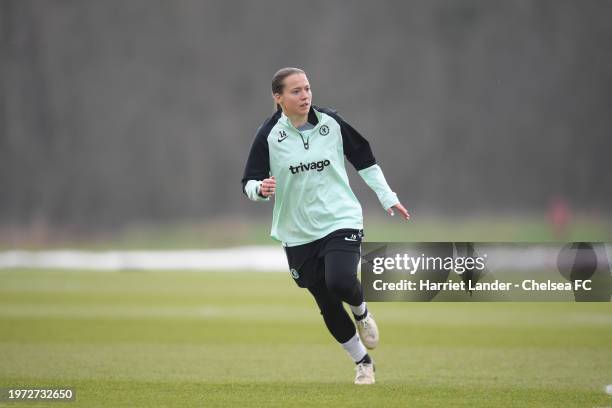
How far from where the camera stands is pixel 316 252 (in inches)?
270

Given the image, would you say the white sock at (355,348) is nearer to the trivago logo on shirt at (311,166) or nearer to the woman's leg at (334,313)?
the woman's leg at (334,313)

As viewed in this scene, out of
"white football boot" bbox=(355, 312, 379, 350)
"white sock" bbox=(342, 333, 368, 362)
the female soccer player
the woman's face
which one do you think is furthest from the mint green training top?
"white sock" bbox=(342, 333, 368, 362)

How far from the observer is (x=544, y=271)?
8.69 metres

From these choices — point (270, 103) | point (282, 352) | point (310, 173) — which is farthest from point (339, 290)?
point (270, 103)

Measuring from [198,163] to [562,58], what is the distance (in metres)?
19.9

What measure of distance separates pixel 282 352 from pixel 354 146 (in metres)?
3.61

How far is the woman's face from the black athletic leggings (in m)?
0.96

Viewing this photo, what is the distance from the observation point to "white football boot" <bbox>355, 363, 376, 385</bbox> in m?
7.21

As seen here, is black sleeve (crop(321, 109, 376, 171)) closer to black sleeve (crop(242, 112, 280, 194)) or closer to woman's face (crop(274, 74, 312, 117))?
woman's face (crop(274, 74, 312, 117))

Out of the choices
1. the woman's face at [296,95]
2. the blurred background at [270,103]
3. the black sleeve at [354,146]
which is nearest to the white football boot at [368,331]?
the black sleeve at [354,146]

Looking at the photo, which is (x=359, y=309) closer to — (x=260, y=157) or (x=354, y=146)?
(x=354, y=146)

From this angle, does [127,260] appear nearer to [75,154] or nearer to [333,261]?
[75,154]

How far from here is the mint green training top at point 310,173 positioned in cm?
681

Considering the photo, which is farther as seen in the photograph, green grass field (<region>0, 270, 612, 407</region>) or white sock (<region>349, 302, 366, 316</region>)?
white sock (<region>349, 302, 366, 316</region>)
